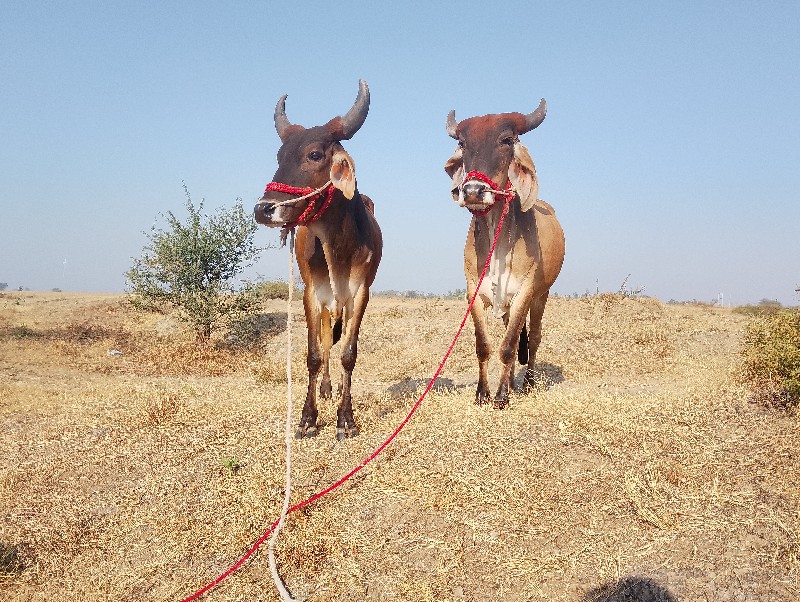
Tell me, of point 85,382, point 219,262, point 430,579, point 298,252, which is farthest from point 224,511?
point 219,262

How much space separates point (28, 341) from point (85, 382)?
4842 millimetres

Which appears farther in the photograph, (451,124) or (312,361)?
(451,124)

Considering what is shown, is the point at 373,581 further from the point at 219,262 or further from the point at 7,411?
the point at 219,262

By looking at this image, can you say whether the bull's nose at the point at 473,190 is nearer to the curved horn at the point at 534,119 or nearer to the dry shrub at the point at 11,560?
the curved horn at the point at 534,119

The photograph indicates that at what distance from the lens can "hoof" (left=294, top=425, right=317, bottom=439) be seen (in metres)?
5.57

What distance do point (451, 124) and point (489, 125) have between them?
53 centimetres

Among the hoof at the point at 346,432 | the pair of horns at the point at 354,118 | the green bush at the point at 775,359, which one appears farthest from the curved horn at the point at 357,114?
the green bush at the point at 775,359

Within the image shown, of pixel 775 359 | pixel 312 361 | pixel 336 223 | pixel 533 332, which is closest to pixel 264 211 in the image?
pixel 336 223

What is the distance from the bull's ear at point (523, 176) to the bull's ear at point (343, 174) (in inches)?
60.0

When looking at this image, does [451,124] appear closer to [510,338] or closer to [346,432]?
[510,338]

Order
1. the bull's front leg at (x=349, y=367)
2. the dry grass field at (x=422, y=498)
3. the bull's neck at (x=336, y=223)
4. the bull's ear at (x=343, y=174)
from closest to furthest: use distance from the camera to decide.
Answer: the dry grass field at (x=422, y=498) < the bull's ear at (x=343, y=174) < the bull's neck at (x=336, y=223) < the bull's front leg at (x=349, y=367)

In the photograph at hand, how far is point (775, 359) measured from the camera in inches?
243

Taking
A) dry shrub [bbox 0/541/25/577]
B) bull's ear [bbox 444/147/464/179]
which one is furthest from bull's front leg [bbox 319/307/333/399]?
dry shrub [bbox 0/541/25/577]

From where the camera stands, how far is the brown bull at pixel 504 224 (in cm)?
551
